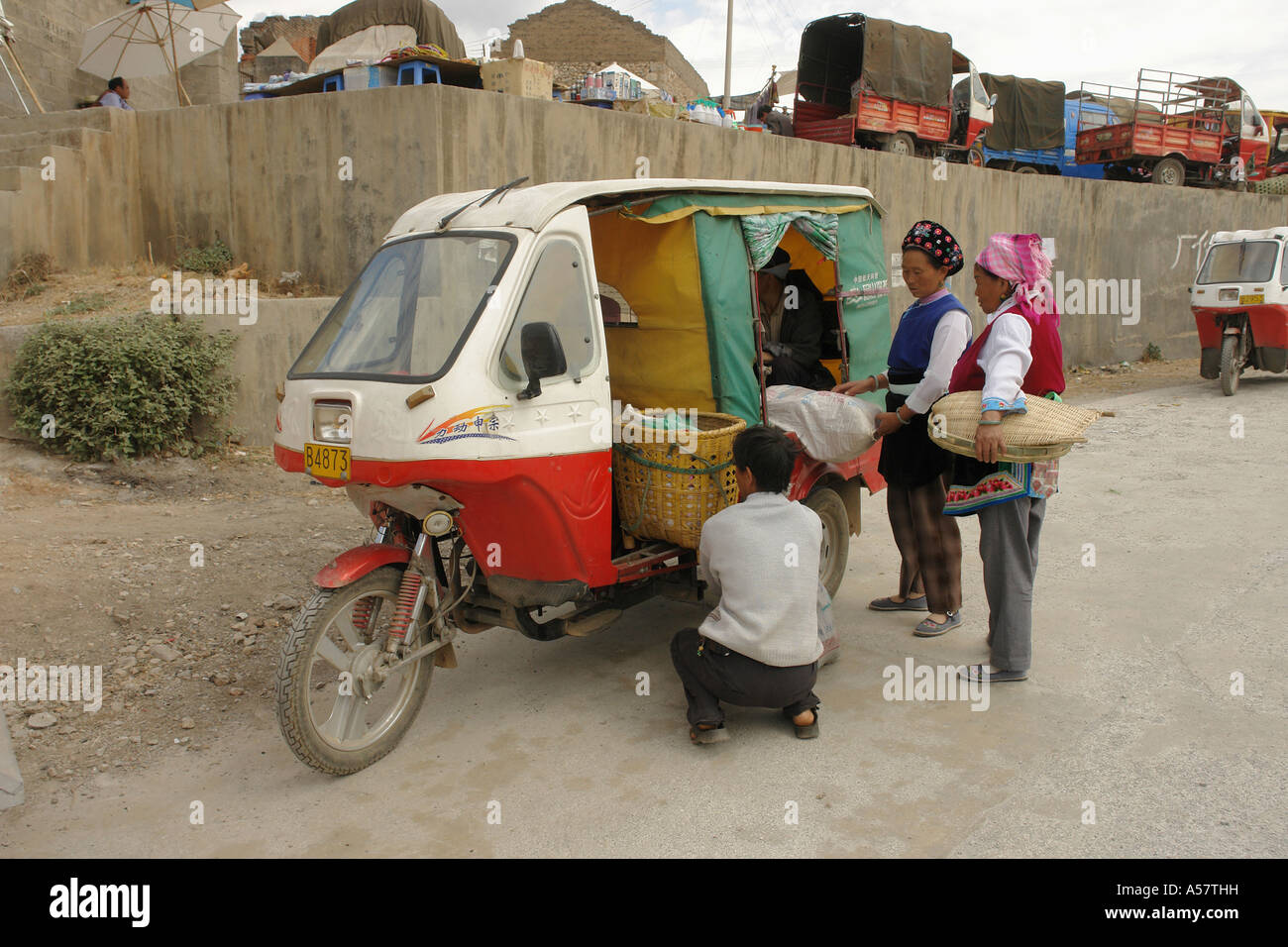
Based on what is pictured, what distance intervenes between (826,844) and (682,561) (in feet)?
5.90

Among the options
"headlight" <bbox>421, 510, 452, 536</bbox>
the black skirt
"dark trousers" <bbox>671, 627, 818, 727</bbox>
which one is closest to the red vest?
the black skirt

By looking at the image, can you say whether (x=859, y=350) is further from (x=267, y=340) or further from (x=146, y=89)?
(x=146, y=89)

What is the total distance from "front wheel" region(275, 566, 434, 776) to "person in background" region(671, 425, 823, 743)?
1.20 metres

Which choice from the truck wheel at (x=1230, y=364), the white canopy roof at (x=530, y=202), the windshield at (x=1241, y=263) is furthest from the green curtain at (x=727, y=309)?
the windshield at (x=1241, y=263)

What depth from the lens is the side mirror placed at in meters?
3.77

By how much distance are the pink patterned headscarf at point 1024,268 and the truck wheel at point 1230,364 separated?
10.8 m

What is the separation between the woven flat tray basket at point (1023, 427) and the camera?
4125mm

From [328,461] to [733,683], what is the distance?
5.95 ft

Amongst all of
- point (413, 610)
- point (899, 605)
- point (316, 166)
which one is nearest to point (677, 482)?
point (413, 610)

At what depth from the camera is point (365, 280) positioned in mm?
4355

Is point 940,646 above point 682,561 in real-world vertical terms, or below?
below

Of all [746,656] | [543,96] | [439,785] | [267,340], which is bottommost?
[439,785]

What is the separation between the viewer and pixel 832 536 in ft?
18.9
